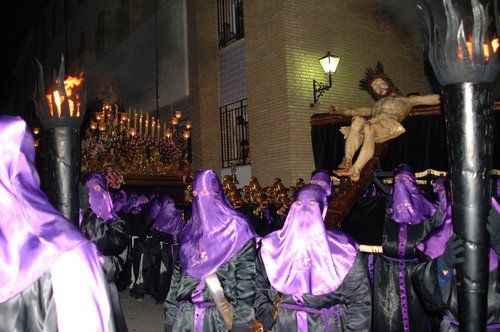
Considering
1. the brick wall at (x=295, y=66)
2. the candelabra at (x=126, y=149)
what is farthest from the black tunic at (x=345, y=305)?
the candelabra at (x=126, y=149)

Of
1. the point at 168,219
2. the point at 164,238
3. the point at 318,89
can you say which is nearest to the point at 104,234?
the point at 168,219

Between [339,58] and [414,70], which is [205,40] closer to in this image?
[339,58]

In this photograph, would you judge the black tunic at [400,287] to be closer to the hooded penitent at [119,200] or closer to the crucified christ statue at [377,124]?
the crucified christ statue at [377,124]

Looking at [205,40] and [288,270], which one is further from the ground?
[205,40]

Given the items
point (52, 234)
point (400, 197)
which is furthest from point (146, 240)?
A: point (52, 234)

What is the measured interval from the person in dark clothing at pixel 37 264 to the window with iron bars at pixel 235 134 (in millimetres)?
12161

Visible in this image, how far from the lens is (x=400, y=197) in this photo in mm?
6137

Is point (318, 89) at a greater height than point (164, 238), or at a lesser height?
greater

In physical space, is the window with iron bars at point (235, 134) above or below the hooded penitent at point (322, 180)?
above

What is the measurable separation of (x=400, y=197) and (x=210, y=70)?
10.6m

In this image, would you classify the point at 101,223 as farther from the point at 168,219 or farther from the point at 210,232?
the point at 168,219

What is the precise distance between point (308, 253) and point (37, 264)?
2.52m

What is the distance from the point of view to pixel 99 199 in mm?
6133

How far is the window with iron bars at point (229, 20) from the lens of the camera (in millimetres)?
14703
